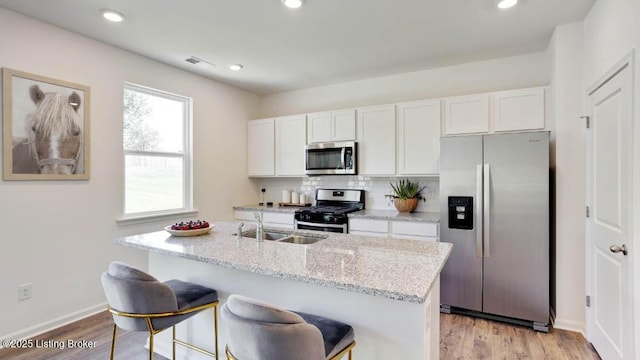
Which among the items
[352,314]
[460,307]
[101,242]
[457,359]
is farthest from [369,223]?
[101,242]

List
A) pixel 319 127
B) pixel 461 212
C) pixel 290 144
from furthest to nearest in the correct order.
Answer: pixel 290 144, pixel 319 127, pixel 461 212

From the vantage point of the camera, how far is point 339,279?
4.61 ft

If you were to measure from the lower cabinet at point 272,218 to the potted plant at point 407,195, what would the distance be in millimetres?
1383

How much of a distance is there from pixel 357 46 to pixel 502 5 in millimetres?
1275

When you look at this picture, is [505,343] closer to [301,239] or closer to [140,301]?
[301,239]

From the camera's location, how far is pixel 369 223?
369 centimetres

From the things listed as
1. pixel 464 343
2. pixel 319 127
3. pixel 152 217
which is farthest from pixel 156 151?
pixel 464 343

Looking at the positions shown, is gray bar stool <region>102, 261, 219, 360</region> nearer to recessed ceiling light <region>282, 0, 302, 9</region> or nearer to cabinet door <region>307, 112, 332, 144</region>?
recessed ceiling light <region>282, 0, 302, 9</region>

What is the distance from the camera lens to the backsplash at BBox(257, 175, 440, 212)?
12.9ft

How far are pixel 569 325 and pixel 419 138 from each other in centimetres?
220

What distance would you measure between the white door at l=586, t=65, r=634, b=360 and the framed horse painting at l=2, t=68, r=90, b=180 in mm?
4147

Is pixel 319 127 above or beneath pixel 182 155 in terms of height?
above

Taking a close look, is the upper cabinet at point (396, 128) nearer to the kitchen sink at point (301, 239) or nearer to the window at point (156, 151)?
the window at point (156, 151)

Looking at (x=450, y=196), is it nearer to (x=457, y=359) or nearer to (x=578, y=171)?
(x=578, y=171)
